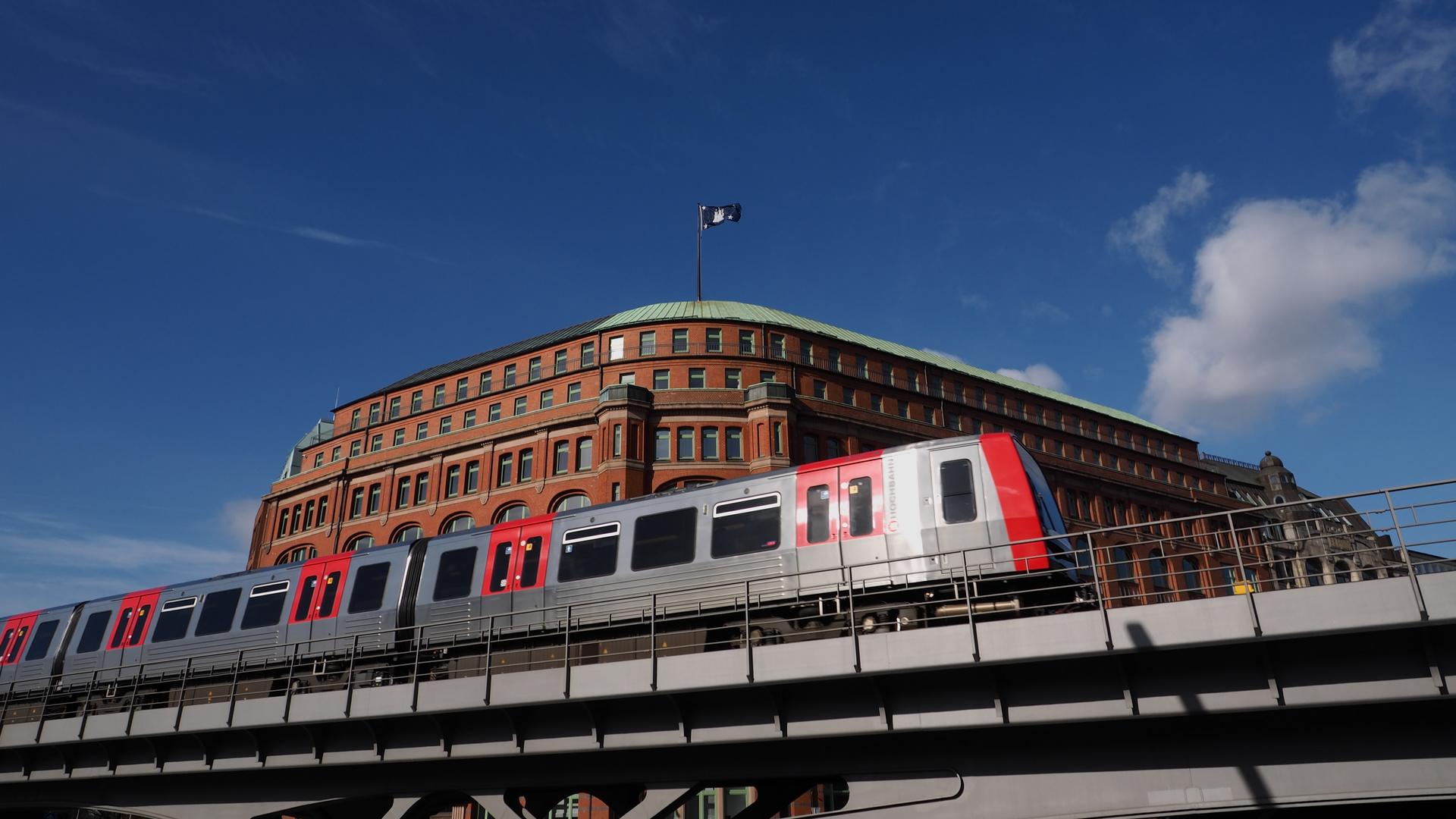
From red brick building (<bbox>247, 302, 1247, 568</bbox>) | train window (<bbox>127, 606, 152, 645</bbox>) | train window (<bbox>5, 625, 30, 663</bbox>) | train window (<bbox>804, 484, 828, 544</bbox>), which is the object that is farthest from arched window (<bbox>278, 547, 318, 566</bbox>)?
train window (<bbox>804, 484, 828, 544</bbox>)

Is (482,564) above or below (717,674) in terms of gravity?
above

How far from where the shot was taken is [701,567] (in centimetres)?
1795

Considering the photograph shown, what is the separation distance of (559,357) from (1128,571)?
39.7m

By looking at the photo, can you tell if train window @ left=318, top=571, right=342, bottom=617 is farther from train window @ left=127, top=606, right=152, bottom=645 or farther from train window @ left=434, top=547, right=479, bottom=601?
train window @ left=127, top=606, right=152, bottom=645

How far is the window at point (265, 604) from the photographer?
23.1 m

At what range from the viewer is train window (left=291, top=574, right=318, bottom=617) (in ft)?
74.4

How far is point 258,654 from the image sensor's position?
2312cm

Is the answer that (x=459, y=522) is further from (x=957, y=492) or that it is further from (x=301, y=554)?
(x=957, y=492)

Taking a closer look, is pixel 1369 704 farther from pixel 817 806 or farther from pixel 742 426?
pixel 742 426

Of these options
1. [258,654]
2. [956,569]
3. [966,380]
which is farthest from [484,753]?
[966,380]

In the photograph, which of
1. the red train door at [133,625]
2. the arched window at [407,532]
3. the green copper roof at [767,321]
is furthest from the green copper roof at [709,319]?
the red train door at [133,625]

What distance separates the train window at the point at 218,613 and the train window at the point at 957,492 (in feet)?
62.1

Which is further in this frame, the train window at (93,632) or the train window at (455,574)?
the train window at (93,632)

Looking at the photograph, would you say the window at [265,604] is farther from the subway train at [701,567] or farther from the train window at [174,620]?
the train window at [174,620]
